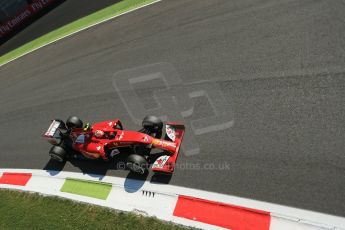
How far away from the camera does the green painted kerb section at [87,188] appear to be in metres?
9.62

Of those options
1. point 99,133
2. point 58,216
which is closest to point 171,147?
point 99,133

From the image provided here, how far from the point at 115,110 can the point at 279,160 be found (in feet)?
19.4

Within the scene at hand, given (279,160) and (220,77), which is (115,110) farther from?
(279,160)

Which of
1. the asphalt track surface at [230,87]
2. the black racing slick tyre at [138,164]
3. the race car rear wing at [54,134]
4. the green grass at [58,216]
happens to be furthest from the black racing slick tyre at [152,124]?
the race car rear wing at [54,134]

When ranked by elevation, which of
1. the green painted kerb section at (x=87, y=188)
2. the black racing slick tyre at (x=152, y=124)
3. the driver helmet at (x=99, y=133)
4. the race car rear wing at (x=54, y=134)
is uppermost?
the black racing slick tyre at (x=152, y=124)

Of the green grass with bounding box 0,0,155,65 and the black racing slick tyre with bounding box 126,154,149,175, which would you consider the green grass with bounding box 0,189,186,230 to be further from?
the green grass with bounding box 0,0,155,65

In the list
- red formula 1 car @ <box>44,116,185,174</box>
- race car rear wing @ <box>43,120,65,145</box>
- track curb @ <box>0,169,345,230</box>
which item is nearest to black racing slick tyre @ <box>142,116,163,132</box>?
red formula 1 car @ <box>44,116,185,174</box>

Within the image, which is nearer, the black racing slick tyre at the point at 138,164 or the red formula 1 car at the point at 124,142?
the black racing slick tyre at the point at 138,164

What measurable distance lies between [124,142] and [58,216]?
2813 mm

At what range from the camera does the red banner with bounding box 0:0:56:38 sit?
802 inches

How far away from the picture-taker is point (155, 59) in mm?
12578

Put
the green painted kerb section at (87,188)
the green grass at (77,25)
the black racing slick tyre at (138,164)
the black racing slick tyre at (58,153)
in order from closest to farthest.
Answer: the black racing slick tyre at (138,164) < the green painted kerb section at (87,188) < the black racing slick tyre at (58,153) < the green grass at (77,25)

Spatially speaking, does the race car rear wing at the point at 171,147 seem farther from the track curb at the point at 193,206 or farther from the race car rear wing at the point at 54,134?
the race car rear wing at the point at 54,134

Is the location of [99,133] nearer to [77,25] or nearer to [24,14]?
[77,25]
